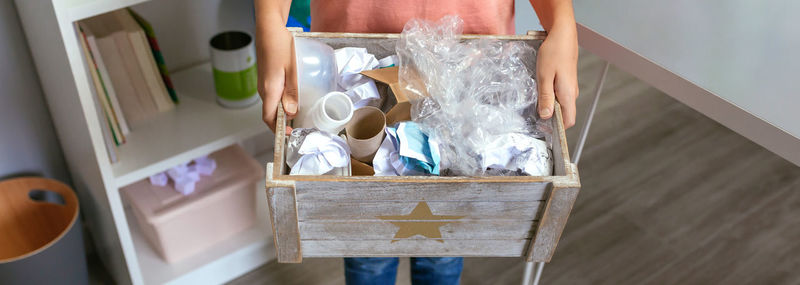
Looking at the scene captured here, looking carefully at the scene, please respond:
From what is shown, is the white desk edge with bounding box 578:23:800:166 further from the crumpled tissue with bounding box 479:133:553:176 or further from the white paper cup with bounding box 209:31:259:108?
the white paper cup with bounding box 209:31:259:108

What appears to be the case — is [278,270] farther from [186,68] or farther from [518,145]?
[518,145]

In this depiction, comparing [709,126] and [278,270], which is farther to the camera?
[709,126]

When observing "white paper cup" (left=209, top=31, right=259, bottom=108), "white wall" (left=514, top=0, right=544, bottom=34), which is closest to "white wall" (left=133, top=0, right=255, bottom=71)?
"white paper cup" (left=209, top=31, right=259, bottom=108)

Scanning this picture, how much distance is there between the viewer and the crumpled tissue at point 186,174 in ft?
5.00

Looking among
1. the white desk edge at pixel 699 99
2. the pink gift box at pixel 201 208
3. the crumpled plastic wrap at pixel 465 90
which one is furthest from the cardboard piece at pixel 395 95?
the pink gift box at pixel 201 208

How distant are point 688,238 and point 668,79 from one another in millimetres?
974

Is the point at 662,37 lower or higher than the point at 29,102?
higher

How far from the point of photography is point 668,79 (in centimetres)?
98

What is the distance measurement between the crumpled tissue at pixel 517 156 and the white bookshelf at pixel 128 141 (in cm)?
67

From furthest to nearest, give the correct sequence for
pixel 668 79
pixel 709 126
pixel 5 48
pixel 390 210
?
pixel 709 126, pixel 5 48, pixel 668 79, pixel 390 210

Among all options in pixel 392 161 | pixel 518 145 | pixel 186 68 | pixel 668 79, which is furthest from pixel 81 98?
pixel 668 79

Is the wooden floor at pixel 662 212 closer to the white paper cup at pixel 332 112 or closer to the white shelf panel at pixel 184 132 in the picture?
the white shelf panel at pixel 184 132

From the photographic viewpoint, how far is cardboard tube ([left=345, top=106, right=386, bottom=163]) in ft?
2.56

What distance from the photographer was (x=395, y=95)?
0.84 meters
